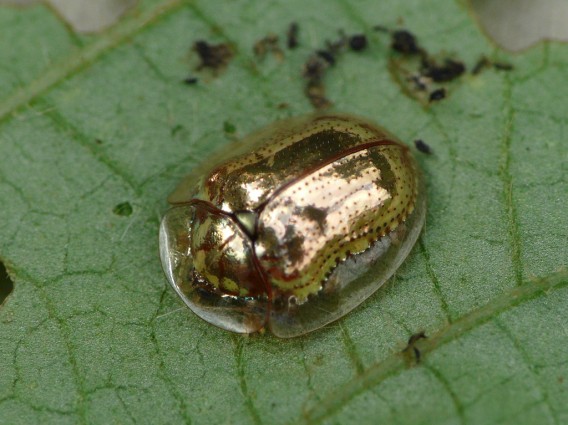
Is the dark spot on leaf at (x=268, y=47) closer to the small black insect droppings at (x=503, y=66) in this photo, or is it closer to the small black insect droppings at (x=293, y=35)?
the small black insect droppings at (x=293, y=35)

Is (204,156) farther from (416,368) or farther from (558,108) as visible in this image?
(558,108)

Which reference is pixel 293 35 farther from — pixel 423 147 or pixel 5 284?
pixel 5 284

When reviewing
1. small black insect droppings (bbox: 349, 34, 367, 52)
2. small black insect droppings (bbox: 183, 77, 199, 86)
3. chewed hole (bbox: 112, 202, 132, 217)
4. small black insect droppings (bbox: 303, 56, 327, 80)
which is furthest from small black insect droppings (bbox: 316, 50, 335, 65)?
chewed hole (bbox: 112, 202, 132, 217)

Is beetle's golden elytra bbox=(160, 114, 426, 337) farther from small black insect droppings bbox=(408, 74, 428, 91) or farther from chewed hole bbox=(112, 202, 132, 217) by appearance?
small black insect droppings bbox=(408, 74, 428, 91)

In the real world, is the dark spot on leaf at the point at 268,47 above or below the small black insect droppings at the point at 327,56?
above

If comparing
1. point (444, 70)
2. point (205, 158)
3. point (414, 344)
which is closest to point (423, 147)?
point (444, 70)

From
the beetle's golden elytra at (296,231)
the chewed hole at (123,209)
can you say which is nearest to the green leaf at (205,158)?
the chewed hole at (123,209)
